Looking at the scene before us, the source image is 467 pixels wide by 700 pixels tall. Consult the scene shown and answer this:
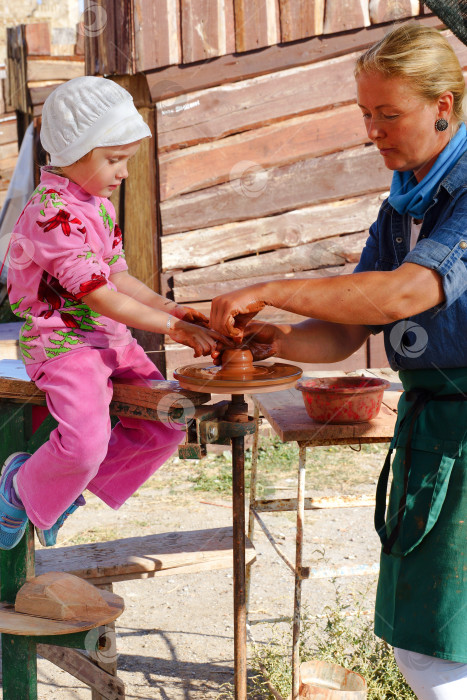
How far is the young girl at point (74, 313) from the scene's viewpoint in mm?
2699

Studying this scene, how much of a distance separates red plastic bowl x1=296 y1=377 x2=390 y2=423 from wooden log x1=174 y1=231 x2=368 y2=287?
380cm

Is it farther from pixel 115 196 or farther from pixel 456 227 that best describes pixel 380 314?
pixel 115 196

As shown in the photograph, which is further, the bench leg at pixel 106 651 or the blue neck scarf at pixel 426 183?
the bench leg at pixel 106 651

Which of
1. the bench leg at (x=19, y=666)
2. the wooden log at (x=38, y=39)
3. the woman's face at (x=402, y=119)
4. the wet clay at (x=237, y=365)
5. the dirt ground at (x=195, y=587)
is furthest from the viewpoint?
the wooden log at (x=38, y=39)

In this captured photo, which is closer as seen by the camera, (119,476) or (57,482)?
(57,482)

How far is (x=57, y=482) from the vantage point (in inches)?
108

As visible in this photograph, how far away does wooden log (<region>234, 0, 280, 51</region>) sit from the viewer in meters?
6.46

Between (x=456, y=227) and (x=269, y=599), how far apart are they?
3113 mm

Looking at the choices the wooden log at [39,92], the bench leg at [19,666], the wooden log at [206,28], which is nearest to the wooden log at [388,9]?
the wooden log at [206,28]

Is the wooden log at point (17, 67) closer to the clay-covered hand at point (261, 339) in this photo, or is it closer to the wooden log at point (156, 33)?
the wooden log at point (156, 33)

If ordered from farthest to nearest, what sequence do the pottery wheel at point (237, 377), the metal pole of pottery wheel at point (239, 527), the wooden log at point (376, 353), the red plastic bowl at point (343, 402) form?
the wooden log at point (376, 353), the red plastic bowl at point (343, 402), the metal pole of pottery wheel at point (239, 527), the pottery wheel at point (237, 377)

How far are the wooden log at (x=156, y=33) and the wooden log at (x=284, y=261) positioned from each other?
6.03 feet

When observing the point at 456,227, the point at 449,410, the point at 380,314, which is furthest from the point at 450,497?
the point at 456,227
